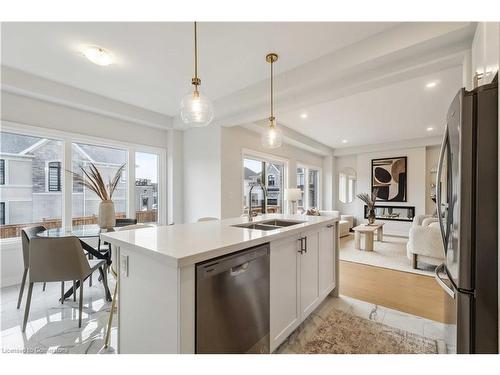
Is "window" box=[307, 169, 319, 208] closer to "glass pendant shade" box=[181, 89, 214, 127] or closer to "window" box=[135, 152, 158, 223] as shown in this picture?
"window" box=[135, 152, 158, 223]

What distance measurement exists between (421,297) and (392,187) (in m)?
5.01

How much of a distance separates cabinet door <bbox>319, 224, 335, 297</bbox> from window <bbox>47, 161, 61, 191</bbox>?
148 inches

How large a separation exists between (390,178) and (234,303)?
23.6 ft

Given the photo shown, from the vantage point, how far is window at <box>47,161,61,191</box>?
3369 mm

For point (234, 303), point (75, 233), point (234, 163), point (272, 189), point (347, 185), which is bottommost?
point (234, 303)

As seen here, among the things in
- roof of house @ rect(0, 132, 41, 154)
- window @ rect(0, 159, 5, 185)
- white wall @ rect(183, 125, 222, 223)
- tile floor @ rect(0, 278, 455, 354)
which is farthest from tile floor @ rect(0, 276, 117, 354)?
white wall @ rect(183, 125, 222, 223)

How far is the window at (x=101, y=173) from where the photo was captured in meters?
3.61

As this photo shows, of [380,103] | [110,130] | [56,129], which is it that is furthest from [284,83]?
[56,129]

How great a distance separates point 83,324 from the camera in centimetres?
209

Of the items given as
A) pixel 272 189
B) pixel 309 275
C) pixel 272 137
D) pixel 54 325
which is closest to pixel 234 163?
pixel 272 137

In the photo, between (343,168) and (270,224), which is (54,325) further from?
(343,168)

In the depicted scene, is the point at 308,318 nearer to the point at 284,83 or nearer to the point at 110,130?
the point at 284,83
